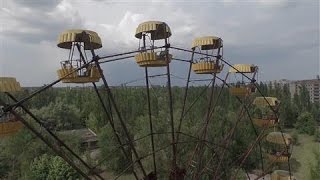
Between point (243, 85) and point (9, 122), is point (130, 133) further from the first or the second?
point (9, 122)

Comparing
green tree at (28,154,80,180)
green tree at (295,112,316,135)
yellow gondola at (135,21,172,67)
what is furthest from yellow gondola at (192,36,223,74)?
green tree at (295,112,316,135)

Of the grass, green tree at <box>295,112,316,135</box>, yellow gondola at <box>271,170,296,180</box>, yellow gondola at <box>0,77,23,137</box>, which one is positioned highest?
yellow gondola at <box>0,77,23,137</box>

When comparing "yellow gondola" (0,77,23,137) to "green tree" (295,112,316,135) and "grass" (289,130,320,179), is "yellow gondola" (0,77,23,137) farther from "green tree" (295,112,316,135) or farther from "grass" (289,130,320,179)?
"green tree" (295,112,316,135)

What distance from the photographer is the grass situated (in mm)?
49175

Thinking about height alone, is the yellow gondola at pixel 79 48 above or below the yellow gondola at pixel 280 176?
above

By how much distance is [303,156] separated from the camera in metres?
59.2

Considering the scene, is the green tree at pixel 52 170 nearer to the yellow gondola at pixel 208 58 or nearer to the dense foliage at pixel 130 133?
the dense foliage at pixel 130 133

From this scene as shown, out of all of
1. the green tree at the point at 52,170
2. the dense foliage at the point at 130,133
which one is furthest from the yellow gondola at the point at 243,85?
the green tree at the point at 52,170

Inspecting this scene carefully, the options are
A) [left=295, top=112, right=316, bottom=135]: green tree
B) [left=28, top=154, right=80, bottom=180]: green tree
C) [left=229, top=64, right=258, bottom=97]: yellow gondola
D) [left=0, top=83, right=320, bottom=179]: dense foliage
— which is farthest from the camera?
[left=295, top=112, right=316, bottom=135]: green tree

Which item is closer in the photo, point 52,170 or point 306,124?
point 52,170

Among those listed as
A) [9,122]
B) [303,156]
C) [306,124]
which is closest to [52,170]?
[9,122]

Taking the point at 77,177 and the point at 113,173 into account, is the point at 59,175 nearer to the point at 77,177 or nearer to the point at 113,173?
the point at 77,177

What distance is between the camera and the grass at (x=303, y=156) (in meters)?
49.2

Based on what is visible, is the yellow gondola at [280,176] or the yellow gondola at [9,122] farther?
the yellow gondola at [280,176]
